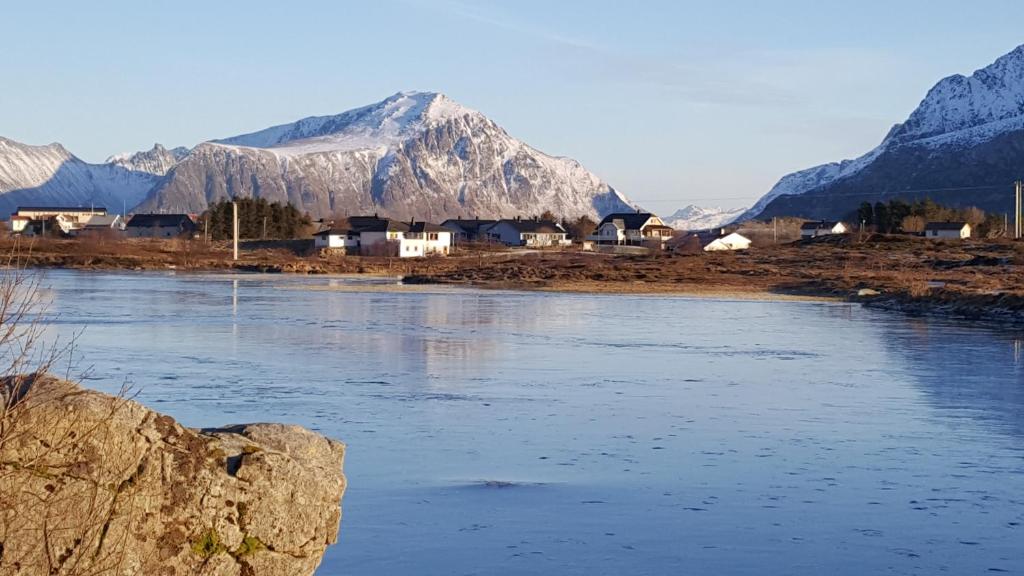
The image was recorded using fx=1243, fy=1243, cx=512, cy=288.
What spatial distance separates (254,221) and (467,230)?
40.5 m

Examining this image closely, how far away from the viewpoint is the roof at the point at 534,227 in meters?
167

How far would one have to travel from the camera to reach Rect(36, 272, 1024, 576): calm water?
9.95m

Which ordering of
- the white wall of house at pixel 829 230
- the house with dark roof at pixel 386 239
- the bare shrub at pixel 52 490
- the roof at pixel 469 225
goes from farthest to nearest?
the roof at pixel 469 225 → the white wall of house at pixel 829 230 → the house with dark roof at pixel 386 239 → the bare shrub at pixel 52 490

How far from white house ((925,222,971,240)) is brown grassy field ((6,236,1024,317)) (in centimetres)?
2337

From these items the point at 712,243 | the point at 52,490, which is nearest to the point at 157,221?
the point at 712,243

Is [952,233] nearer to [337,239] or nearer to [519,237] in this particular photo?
[519,237]

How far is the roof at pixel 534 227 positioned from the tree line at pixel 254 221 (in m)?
31.4

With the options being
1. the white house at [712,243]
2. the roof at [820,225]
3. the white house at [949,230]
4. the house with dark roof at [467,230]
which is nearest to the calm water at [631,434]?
the white house at [712,243]

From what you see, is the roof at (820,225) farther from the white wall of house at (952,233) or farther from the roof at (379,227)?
the roof at (379,227)

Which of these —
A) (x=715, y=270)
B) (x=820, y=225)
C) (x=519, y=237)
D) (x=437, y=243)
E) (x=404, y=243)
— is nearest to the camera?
(x=715, y=270)

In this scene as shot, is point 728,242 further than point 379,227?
Yes

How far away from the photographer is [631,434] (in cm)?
1574

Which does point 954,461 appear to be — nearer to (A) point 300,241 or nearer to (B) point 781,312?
(B) point 781,312

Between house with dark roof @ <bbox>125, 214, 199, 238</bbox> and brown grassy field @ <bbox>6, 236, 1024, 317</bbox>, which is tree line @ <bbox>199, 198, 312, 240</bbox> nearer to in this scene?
brown grassy field @ <bbox>6, 236, 1024, 317</bbox>
